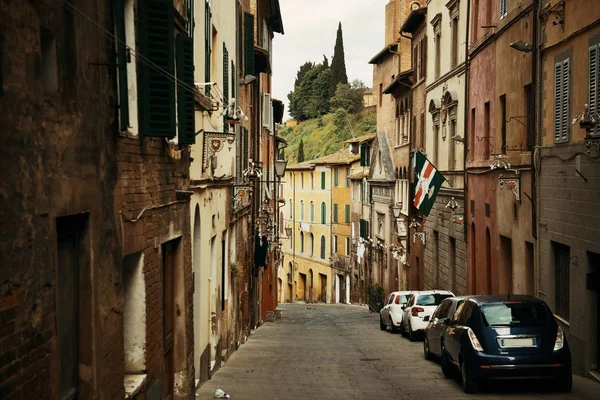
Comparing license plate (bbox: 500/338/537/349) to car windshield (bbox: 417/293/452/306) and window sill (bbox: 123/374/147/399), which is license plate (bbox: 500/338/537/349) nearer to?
window sill (bbox: 123/374/147/399)

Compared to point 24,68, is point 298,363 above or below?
below

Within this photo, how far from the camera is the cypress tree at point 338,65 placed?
121375mm

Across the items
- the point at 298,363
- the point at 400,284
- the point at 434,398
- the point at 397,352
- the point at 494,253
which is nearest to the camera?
the point at 434,398

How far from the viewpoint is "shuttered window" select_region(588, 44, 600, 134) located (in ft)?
53.6

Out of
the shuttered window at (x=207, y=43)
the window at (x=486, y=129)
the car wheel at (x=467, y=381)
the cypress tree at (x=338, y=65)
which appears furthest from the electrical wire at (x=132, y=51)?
the cypress tree at (x=338, y=65)

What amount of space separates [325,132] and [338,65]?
32.1 ft

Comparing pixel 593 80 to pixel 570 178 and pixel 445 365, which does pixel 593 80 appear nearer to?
pixel 570 178

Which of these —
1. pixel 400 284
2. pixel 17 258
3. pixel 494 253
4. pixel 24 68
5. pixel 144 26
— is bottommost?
pixel 400 284

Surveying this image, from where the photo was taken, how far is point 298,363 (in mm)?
22203

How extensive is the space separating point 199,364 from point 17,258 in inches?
454

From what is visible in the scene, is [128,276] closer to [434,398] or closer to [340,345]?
[434,398]

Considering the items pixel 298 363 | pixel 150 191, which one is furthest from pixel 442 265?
pixel 150 191

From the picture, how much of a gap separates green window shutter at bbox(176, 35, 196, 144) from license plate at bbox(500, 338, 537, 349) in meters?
6.07

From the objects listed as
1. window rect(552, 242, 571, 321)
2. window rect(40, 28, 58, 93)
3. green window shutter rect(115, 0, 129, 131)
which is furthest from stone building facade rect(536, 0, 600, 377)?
window rect(40, 28, 58, 93)
